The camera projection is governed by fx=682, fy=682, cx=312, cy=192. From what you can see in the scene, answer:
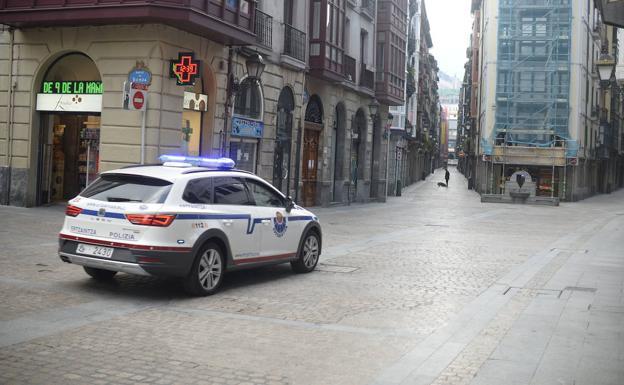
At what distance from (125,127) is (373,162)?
20.7m

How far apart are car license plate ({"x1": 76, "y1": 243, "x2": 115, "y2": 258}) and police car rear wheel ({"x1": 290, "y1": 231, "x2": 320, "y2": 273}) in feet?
10.7

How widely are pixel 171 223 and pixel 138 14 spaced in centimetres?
975

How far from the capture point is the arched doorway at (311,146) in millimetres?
27578

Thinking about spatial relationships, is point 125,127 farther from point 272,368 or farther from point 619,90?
point 619,90

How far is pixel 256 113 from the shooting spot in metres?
22.7

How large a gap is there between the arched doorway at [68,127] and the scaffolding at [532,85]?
33733 millimetres

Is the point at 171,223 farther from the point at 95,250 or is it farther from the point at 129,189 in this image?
the point at 95,250

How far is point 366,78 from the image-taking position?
108 ft

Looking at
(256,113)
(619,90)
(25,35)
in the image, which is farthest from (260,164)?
(619,90)

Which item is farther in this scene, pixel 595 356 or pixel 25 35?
pixel 25 35

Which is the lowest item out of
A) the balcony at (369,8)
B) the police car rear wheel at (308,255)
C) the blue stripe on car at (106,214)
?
the police car rear wheel at (308,255)

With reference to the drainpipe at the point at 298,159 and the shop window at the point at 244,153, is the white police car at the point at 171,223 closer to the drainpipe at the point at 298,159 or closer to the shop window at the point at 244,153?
the shop window at the point at 244,153

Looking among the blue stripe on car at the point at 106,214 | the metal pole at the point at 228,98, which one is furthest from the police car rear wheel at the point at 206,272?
the metal pole at the point at 228,98

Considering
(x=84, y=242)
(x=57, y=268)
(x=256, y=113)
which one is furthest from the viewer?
(x=256, y=113)
